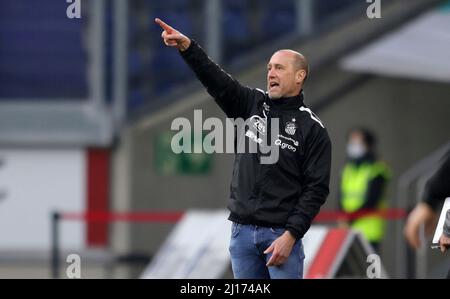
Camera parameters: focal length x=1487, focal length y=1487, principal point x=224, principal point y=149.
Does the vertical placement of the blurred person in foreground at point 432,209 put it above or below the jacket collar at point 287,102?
below

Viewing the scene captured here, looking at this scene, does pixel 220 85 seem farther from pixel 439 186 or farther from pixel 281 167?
pixel 439 186

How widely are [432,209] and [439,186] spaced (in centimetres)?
25

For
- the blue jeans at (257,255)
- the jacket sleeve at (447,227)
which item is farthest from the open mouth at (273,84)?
the jacket sleeve at (447,227)

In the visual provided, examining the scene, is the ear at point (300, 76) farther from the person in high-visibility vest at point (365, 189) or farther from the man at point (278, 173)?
the person in high-visibility vest at point (365, 189)

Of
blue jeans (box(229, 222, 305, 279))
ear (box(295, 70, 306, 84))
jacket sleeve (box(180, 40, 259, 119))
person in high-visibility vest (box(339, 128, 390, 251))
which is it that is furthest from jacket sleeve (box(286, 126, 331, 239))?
person in high-visibility vest (box(339, 128, 390, 251))

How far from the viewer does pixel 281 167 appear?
6.91 meters

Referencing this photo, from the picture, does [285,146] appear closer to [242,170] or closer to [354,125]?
[242,170]

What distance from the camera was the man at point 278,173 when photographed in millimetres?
6887

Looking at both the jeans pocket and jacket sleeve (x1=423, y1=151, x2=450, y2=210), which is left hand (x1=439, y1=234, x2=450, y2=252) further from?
the jeans pocket

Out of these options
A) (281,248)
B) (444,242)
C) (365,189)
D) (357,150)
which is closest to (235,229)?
(281,248)

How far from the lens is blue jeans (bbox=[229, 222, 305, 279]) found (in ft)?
22.8
